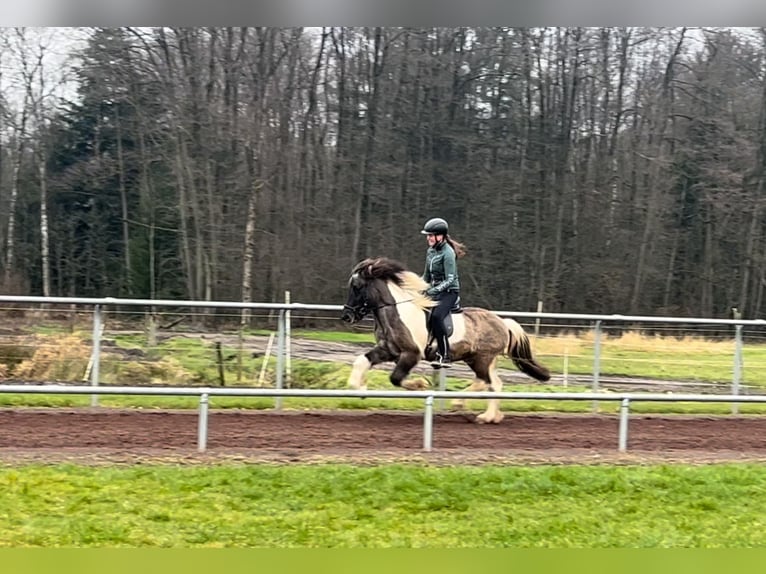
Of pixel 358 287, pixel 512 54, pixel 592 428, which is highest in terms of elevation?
pixel 512 54

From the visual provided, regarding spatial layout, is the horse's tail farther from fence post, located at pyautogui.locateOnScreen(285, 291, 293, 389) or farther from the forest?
the forest

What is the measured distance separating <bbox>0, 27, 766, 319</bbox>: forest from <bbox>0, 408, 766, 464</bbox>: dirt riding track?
15085mm

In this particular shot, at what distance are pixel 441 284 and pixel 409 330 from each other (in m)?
0.60

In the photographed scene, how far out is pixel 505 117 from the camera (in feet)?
92.0

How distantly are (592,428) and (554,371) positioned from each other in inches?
130

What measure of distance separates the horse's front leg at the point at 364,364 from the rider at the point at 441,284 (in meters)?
0.56

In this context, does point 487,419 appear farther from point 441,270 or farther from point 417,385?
point 441,270

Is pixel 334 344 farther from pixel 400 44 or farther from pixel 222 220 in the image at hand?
pixel 400 44

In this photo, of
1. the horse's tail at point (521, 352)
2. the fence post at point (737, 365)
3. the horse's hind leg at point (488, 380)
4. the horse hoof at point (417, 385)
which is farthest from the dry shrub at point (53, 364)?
the fence post at point (737, 365)

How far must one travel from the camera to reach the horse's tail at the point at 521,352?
393 inches

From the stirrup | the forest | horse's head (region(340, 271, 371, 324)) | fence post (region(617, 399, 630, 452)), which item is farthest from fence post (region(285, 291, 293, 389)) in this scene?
the forest

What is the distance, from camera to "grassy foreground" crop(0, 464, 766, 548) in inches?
199

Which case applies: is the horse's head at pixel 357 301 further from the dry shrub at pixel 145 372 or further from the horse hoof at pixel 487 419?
the dry shrub at pixel 145 372

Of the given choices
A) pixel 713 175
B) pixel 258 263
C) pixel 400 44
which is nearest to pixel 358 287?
pixel 258 263
